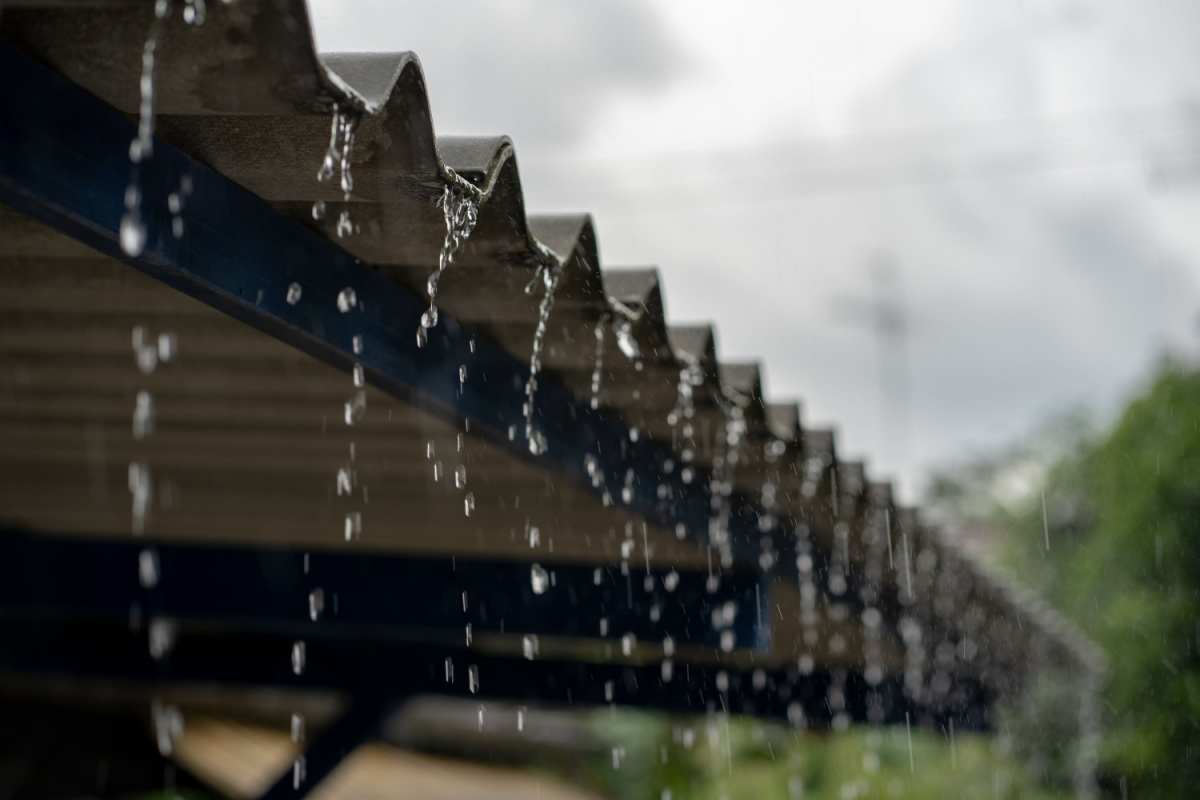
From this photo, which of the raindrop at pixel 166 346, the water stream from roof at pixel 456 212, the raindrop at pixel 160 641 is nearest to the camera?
the water stream from roof at pixel 456 212

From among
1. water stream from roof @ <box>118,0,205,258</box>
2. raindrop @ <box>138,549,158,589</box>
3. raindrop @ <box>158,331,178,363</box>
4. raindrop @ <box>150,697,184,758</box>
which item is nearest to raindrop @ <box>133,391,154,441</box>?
raindrop @ <box>158,331,178,363</box>

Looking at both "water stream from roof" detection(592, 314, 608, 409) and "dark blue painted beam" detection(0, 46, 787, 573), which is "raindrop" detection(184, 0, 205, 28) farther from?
"water stream from roof" detection(592, 314, 608, 409)

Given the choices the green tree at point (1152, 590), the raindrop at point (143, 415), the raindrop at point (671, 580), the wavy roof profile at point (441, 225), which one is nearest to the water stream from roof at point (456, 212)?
the wavy roof profile at point (441, 225)

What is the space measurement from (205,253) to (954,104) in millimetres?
69739

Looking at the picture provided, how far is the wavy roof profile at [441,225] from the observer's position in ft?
3.81

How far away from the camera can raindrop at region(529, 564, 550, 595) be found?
13.2 ft

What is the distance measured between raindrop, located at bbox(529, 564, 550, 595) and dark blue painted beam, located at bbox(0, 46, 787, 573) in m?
1.33

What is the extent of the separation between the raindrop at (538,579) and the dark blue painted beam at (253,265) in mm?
1327

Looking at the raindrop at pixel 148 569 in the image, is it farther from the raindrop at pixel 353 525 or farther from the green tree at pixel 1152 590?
the green tree at pixel 1152 590

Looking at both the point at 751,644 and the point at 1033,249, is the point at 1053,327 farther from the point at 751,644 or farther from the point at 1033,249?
the point at 751,644

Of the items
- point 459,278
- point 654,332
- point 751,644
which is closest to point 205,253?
point 459,278

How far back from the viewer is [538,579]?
405cm

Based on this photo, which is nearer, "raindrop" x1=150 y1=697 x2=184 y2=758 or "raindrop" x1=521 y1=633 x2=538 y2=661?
"raindrop" x1=521 y1=633 x2=538 y2=661

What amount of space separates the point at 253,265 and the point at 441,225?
30 centimetres
